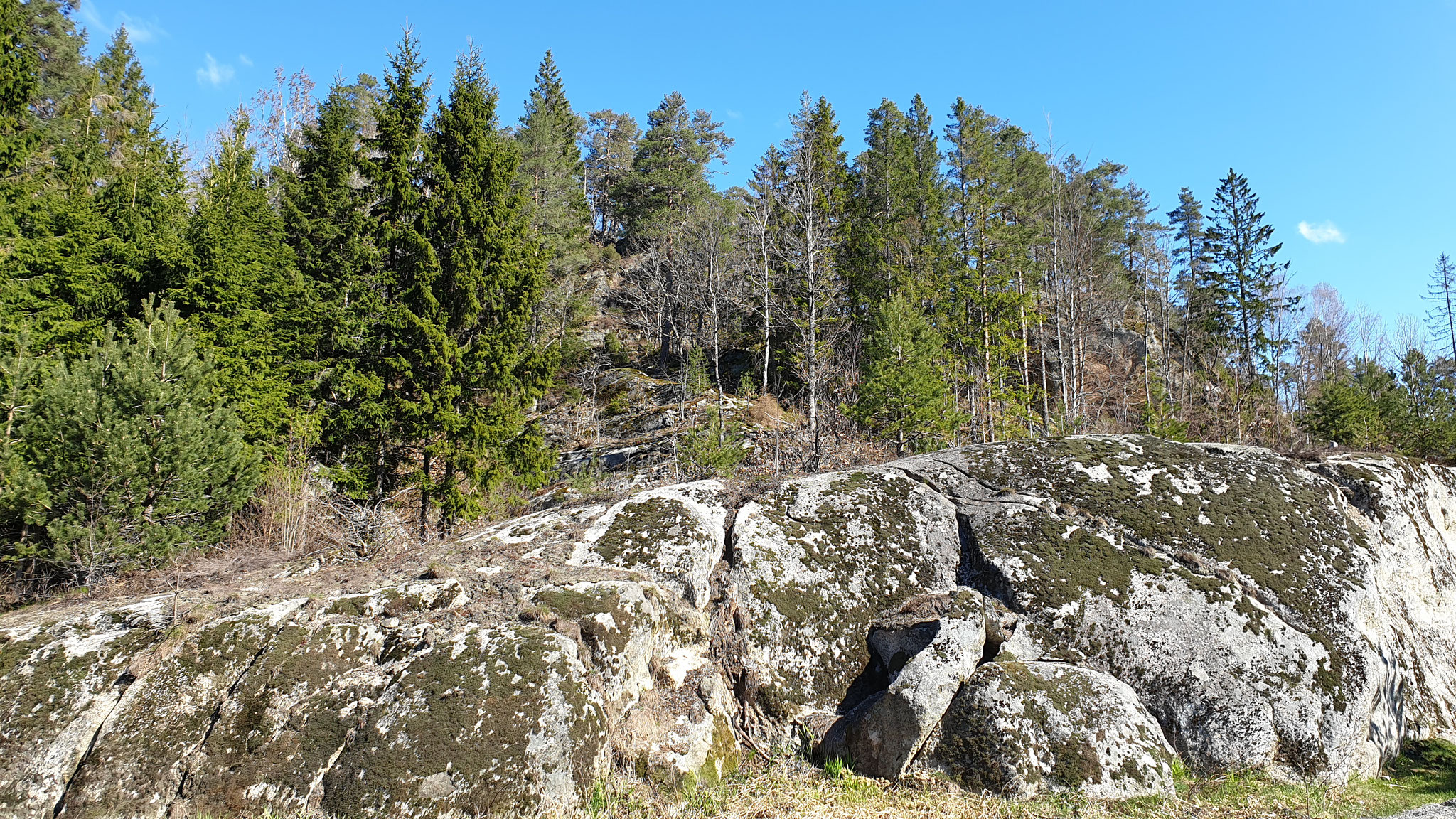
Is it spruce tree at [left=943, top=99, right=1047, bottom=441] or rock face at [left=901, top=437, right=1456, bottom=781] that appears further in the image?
spruce tree at [left=943, top=99, right=1047, bottom=441]

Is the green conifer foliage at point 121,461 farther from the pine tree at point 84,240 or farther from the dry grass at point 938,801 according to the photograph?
the dry grass at point 938,801

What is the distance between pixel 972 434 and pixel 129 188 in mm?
24890

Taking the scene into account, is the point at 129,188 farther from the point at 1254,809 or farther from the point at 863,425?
the point at 1254,809

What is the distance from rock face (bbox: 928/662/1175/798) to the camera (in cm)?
469

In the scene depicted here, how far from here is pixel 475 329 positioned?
1367 cm

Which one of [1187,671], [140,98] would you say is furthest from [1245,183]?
[140,98]

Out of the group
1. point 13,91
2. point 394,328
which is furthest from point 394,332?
point 13,91

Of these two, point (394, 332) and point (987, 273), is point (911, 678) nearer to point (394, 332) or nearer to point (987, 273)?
point (394, 332)

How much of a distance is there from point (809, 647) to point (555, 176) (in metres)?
34.0

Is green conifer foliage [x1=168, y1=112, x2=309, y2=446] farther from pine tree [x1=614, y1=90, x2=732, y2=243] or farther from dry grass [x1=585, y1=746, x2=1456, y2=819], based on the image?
pine tree [x1=614, y1=90, x2=732, y2=243]

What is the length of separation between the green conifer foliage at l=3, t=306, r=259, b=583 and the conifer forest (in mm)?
40

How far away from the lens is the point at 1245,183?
26.9 m

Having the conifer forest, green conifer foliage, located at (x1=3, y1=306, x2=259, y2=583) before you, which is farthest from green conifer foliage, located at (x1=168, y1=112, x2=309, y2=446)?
green conifer foliage, located at (x1=3, y1=306, x2=259, y2=583)

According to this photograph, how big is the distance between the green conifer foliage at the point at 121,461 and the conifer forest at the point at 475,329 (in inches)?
1.6
